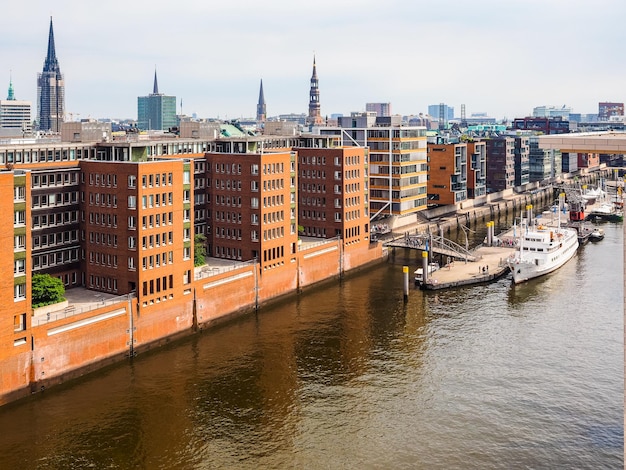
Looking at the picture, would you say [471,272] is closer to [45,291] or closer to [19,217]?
[45,291]

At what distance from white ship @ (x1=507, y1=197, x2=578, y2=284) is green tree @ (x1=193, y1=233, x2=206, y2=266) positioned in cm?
5096

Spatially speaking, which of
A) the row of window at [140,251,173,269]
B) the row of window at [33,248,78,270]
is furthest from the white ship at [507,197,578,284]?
the row of window at [33,248,78,270]

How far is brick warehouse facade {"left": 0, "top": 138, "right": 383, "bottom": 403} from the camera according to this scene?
239ft

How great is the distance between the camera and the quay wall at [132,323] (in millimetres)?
71688

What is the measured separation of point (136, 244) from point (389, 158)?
82636 mm

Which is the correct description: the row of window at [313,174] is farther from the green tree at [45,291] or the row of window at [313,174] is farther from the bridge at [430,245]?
the green tree at [45,291]

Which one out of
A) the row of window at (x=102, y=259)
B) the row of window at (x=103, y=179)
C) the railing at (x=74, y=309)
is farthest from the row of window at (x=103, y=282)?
the row of window at (x=103, y=179)

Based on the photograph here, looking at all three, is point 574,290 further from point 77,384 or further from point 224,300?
point 77,384

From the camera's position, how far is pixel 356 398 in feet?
234

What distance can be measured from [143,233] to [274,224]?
2849 cm

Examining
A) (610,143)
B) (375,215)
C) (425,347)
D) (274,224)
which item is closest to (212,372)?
(425,347)

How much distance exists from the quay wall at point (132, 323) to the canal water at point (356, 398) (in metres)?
1.74

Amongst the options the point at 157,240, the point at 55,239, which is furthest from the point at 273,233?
the point at 55,239

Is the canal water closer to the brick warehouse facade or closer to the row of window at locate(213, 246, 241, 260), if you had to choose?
the brick warehouse facade
